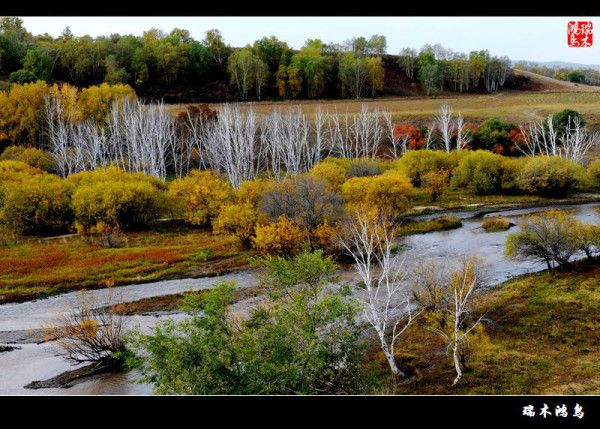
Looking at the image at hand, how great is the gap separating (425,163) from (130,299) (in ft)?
45.3

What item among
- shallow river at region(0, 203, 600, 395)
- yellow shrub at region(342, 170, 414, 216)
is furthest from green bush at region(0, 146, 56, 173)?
yellow shrub at region(342, 170, 414, 216)

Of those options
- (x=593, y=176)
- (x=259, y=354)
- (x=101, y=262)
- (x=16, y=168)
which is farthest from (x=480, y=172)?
(x=16, y=168)

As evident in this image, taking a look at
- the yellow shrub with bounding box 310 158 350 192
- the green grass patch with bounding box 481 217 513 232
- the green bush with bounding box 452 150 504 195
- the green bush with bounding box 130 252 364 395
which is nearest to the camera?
the green bush with bounding box 130 252 364 395

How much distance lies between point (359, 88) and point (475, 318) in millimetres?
10606

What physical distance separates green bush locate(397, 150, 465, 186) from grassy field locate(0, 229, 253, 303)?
9275 mm

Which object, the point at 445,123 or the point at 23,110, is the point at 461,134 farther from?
the point at 23,110

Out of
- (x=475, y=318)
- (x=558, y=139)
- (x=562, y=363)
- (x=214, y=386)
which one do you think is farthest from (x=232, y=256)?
(x=558, y=139)

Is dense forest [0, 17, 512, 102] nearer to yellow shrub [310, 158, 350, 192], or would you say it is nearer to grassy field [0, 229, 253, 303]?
yellow shrub [310, 158, 350, 192]

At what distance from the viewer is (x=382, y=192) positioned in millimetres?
19938

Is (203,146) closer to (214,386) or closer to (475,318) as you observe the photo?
(475,318)

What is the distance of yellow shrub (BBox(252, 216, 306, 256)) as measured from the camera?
15.9 meters

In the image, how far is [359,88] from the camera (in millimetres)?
21000

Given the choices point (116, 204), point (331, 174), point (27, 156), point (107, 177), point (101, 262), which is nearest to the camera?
point (101, 262)

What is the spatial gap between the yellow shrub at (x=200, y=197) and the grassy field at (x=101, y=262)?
1970mm
